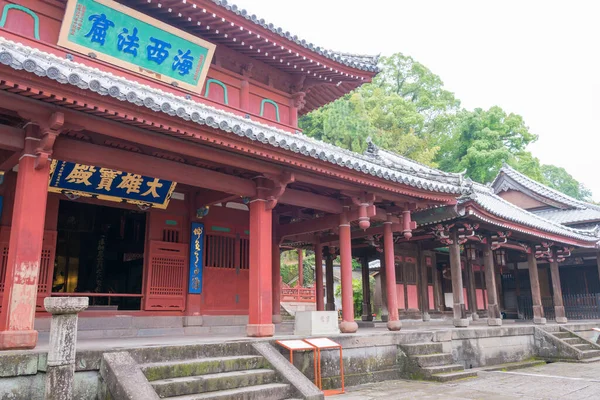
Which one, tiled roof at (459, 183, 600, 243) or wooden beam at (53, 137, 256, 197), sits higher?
tiled roof at (459, 183, 600, 243)

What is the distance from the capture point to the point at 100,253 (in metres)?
15.8

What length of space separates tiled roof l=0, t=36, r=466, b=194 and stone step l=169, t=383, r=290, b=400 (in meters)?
4.05

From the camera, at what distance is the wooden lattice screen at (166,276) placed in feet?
35.0

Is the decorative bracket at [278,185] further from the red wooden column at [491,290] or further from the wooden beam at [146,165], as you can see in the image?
the red wooden column at [491,290]

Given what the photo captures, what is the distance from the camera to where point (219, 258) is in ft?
39.5

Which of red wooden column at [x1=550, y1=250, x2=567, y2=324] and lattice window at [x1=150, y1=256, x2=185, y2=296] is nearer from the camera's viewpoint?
lattice window at [x1=150, y1=256, x2=185, y2=296]

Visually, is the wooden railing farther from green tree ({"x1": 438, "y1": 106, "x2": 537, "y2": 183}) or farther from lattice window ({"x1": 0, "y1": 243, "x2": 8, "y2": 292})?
green tree ({"x1": 438, "y1": 106, "x2": 537, "y2": 183})

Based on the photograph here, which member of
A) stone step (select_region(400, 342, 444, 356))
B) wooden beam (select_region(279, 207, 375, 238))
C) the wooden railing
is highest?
wooden beam (select_region(279, 207, 375, 238))

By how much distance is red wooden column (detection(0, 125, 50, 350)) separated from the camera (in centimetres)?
632

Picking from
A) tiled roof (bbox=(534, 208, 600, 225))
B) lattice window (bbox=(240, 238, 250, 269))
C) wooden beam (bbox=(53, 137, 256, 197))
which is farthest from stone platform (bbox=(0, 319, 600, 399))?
tiled roof (bbox=(534, 208, 600, 225))

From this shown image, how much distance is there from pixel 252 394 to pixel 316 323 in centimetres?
302

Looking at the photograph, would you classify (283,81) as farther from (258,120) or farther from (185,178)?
(185,178)

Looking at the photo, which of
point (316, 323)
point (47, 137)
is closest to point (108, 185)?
point (47, 137)

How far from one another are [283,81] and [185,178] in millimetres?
6114
